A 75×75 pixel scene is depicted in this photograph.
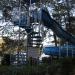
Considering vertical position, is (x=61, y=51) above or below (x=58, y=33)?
below

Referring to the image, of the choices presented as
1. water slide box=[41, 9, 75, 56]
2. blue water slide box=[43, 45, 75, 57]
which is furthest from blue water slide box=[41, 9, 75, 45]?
blue water slide box=[43, 45, 75, 57]

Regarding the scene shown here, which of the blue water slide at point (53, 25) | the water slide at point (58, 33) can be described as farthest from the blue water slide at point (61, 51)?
the blue water slide at point (53, 25)

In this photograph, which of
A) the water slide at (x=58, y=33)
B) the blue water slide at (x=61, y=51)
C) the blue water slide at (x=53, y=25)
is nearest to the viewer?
the blue water slide at (x=53, y=25)

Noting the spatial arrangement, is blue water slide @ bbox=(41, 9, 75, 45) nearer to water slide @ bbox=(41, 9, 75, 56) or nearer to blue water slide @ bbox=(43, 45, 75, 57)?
water slide @ bbox=(41, 9, 75, 56)

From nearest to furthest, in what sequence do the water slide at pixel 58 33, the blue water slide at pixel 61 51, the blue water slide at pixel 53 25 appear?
the blue water slide at pixel 53 25 < the water slide at pixel 58 33 < the blue water slide at pixel 61 51

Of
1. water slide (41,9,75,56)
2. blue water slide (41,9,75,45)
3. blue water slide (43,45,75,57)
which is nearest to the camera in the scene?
blue water slide (41,9,75,45)

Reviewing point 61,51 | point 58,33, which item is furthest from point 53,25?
point 61,51

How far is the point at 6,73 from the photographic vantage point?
52.4 feet

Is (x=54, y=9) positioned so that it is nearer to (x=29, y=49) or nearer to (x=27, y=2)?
(x=27, y=2)

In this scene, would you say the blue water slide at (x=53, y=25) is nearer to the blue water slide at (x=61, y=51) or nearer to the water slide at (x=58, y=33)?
the water slide at (x=58, y=33)

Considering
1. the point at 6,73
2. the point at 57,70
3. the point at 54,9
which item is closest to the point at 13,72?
the point at 6,73

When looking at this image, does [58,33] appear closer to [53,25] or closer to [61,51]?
[53,25]

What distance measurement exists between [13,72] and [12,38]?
2030 centimetres

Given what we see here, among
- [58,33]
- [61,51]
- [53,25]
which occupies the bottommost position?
[61,51]
